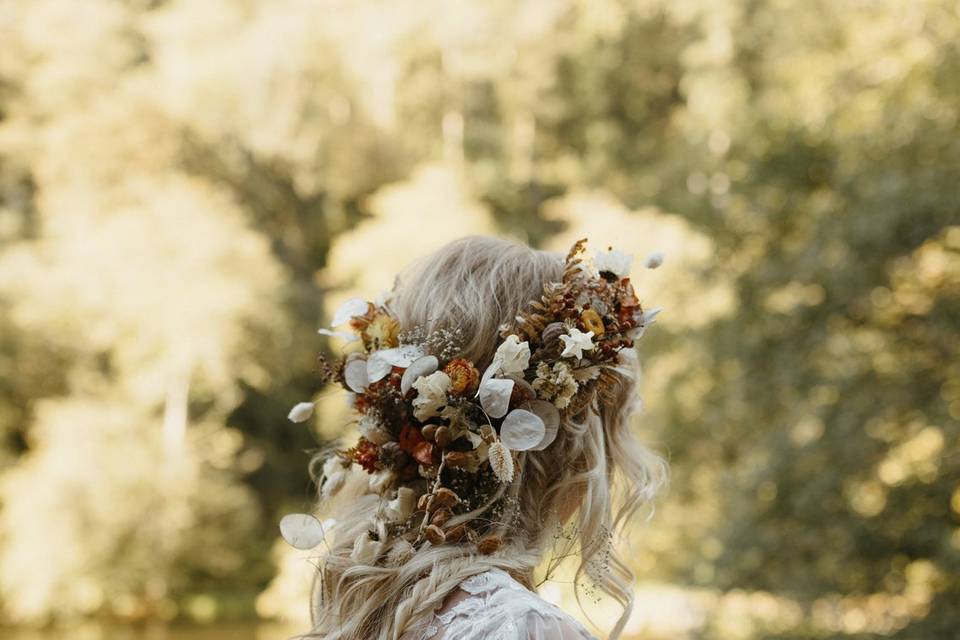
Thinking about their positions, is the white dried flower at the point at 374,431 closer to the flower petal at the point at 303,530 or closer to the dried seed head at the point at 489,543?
the flower petal at the point at 303,530

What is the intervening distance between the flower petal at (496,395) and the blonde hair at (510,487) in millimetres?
55

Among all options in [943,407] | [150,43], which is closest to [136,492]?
[150,43]

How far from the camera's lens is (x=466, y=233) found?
613 inches

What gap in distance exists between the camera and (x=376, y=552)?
5.62ft

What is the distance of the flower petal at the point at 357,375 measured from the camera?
1.86 meters

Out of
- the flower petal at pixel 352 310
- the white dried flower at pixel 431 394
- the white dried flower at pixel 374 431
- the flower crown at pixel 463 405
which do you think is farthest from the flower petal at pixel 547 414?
the flower petal at pixel 352 310

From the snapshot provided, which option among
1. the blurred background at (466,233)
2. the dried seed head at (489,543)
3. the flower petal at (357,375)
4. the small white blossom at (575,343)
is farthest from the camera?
the blurred background at (466,233)

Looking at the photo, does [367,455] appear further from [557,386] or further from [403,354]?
[557,386]

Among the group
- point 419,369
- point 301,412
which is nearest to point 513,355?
point 419,369

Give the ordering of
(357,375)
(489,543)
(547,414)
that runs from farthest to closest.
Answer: (357,375), (547,414), (489,543)

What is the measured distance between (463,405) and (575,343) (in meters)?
0.19

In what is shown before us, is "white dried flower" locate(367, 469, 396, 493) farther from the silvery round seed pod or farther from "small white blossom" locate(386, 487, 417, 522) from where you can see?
the silvery round seed pod

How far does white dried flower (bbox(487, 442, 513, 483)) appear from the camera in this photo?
5.42 feet

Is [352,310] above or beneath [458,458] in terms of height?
above
